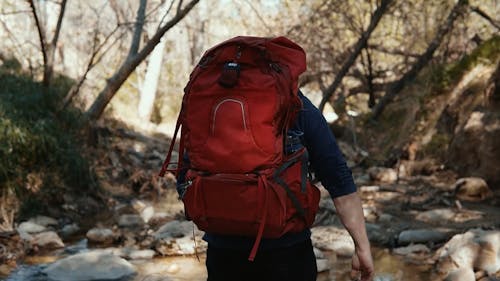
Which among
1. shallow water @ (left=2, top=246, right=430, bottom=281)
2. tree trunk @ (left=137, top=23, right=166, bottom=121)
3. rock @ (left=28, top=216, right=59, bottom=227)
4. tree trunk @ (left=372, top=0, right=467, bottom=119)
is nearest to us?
shallow water @ (left=2, top=246, right=430, bottom=281)

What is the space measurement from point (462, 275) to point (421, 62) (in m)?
8.30

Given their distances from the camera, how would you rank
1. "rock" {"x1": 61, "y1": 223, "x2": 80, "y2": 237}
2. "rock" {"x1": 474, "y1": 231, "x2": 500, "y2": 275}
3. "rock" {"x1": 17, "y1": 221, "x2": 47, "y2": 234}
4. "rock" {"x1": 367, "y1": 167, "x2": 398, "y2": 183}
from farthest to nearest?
"rock" {"x1": 367, "y1": 167, "x2": 398, "y2": 183} → "rock" {"x1": 61, "y1": 223, "x2": 80, "y2": 237} → "rock" {"x1": 17, "y1": 221, "x2": 47, "y2": 234} → "rock" {"x1": 474, "y1": 231, "x2": 500, "y2": 275}

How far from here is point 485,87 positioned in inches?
333

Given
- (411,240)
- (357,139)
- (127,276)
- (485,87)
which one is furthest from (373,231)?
(357,139)

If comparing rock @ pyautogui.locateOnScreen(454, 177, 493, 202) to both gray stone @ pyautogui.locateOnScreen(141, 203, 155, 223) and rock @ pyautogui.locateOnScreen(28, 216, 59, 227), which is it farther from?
rock @ pyautogui.locateOnScreen(28, 216, 59, 227)

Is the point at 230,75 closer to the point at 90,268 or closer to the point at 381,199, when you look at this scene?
the point at 90,268

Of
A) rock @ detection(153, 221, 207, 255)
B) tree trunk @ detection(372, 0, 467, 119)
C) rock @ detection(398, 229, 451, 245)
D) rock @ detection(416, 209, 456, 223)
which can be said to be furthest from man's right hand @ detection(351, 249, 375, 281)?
tree trunk @ detection(372, 0, 467, 119)

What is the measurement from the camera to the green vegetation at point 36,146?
20.6ft

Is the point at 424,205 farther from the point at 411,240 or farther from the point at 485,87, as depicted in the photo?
the point at 485,87

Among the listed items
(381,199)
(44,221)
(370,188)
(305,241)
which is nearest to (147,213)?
(44,221)

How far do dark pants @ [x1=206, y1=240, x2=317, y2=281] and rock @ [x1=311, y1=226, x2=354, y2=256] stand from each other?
374 cm

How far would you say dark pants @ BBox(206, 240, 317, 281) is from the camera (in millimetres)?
1743

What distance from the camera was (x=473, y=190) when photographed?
711cm

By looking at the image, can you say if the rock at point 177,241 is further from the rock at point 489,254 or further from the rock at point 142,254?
the rock at point 489,254
